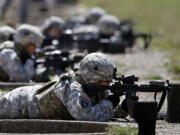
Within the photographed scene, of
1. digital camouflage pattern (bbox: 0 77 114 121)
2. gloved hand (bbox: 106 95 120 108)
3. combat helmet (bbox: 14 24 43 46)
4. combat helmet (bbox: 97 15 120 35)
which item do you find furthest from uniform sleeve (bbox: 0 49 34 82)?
combat helmet (bbox: 97 15 120 35)

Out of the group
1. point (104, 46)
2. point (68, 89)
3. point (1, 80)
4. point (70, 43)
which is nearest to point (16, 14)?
point (104, 46)

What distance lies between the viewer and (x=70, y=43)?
2045 cm

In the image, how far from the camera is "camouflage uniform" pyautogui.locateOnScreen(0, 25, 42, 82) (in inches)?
524

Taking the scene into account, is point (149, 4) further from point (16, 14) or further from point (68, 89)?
point (68, 89)

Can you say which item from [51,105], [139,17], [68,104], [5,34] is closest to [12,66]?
[5,34]

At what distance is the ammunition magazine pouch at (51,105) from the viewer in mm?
8570

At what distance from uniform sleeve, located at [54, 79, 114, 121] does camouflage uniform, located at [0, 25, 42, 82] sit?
499 centimetres

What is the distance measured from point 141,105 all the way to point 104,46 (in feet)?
54.7

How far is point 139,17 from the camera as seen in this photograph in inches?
1811

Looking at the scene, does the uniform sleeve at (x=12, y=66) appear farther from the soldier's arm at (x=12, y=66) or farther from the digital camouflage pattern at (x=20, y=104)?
the digital camouflage pattern at (x=20, y=104)

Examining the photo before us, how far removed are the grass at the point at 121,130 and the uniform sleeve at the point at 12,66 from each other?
18.9 ft

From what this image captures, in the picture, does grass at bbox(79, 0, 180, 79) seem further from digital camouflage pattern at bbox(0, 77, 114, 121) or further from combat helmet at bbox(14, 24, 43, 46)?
digital camouflage pattern at bbox(0, 77, 114, 121)

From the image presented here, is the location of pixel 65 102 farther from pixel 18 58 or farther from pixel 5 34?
pixel 5 34

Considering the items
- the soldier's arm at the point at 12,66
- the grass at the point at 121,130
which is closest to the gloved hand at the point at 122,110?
the grass at the point at 121,130
